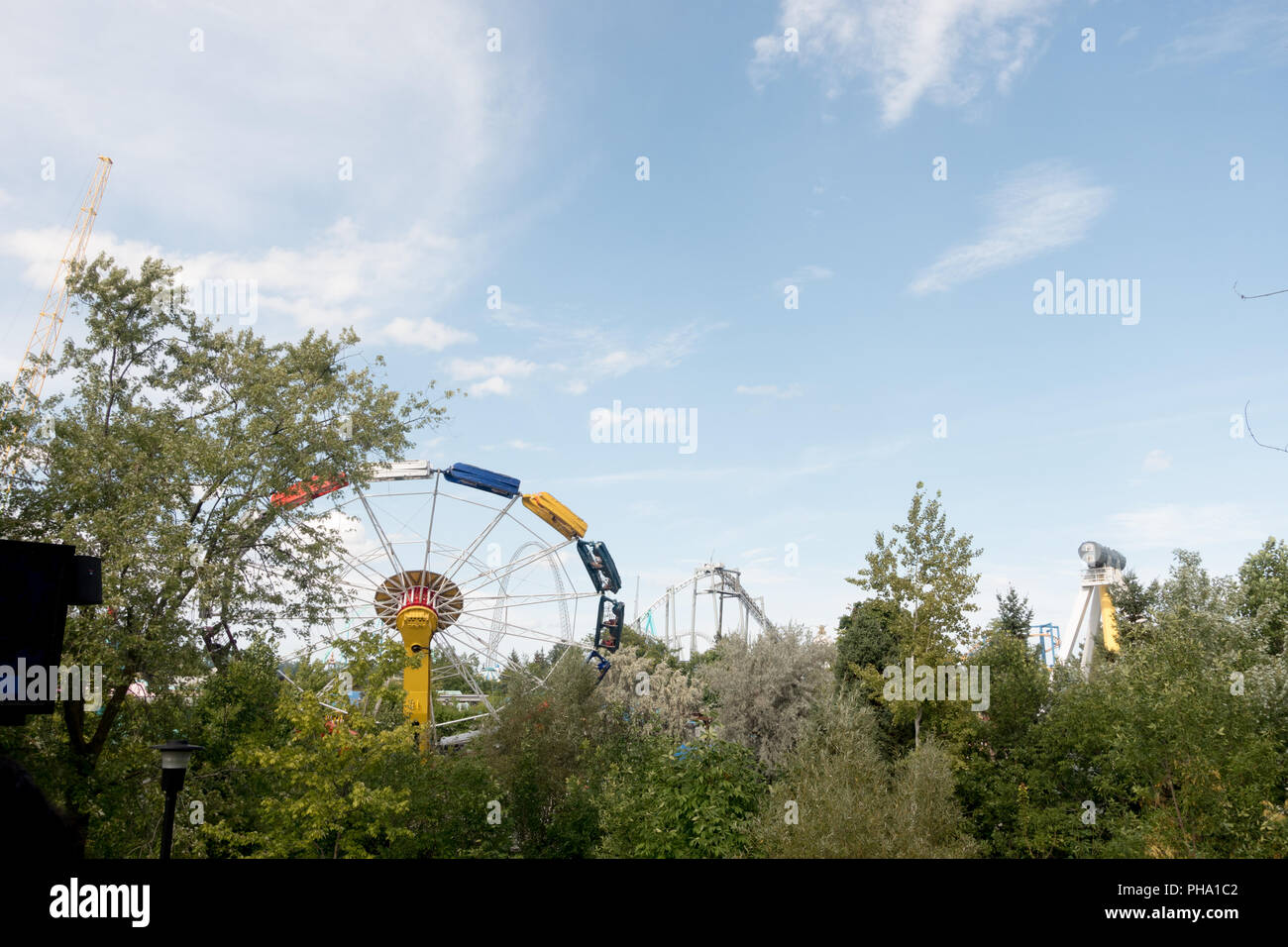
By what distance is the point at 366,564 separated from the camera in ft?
142

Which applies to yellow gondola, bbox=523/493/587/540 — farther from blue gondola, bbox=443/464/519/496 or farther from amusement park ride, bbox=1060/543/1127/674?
amusement park ride, bbox=1060/543/1127/674

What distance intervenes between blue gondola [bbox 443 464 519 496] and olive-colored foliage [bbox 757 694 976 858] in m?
20.2

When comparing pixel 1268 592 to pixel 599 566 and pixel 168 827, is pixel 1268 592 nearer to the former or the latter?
pixel 599 566

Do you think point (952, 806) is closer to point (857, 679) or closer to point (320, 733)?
point (857, 679)

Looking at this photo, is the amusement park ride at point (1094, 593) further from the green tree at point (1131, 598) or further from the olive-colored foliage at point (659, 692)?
the olive-colored foliage at point (659, 692)

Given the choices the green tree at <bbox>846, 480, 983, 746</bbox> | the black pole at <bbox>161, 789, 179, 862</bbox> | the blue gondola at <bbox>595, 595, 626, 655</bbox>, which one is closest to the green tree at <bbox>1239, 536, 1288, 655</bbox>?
the green tree at <bbox>846, 480, 983, 746</bbox>

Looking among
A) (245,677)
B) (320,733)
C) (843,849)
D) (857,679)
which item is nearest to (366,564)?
(245,677)

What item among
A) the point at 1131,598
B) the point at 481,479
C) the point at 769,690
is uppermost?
the point at 481,479

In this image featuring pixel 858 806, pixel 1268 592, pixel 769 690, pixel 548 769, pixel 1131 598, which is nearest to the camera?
pixel 858 806

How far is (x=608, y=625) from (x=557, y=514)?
6.67m

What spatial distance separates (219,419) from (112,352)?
3.53 metres

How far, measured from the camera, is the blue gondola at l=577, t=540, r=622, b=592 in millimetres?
46312

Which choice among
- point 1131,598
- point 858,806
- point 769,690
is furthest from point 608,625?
point 1131,598

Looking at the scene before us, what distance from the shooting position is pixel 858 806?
23828 millimetres
